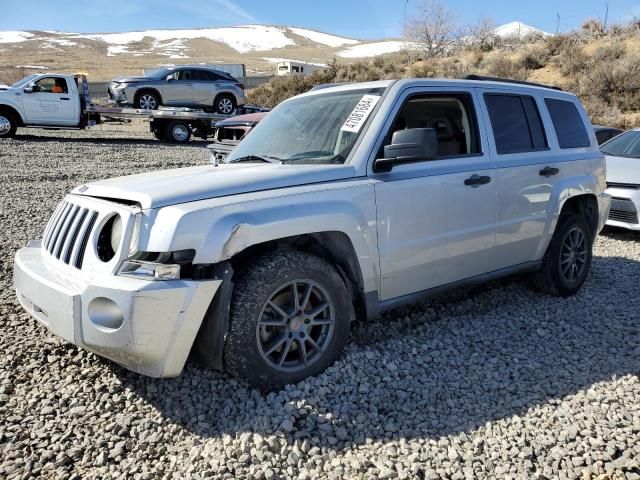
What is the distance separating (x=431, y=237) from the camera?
12.3 ft

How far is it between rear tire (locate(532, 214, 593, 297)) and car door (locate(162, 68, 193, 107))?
16.6 meters

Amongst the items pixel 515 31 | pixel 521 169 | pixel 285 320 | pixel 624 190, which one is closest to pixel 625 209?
pixel 624 190

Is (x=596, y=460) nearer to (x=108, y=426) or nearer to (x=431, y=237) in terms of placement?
(x=431, y=237)

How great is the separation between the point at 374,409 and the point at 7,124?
17.0 meters

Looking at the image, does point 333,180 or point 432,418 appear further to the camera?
point 333,180

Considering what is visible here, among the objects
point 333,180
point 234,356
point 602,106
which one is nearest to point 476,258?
point 333,180

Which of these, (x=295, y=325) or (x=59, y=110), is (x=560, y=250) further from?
(x=59, y=110)

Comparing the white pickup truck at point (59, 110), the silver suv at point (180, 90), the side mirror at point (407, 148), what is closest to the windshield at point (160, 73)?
the silver suv at point (180, 90)

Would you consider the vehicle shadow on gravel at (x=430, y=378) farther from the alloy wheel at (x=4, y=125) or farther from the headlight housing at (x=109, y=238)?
the alloy wheel at (x=4, y=125)

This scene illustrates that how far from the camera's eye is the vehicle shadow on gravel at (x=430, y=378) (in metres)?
2.92

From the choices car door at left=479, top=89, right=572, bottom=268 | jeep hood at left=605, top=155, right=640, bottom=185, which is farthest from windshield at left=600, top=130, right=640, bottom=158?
car door at left=479, top=89, right=572, bottom=268

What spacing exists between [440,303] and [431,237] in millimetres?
1191

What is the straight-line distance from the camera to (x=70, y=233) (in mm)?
3170

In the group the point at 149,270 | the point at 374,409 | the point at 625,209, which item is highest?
the point at 149,270
